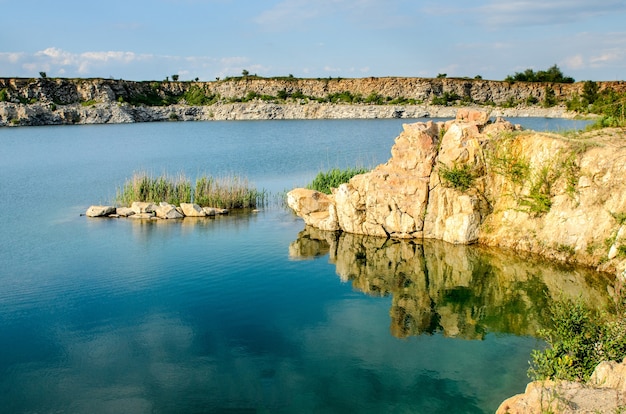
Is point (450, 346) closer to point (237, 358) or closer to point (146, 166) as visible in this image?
point (237, 358)

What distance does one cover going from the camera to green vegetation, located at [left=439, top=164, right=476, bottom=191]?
61.6ft

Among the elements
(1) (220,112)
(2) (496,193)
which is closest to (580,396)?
(2) (496,193)

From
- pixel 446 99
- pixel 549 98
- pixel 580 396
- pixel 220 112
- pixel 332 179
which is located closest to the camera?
pixel 580 396

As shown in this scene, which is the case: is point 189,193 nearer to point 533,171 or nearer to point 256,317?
point 256,317

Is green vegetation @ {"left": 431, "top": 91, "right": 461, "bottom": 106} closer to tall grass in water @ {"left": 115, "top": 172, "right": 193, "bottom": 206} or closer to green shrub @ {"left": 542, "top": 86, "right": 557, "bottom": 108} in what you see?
green shrub @ {"left": 542, "top": 86, "right": 557, "bottom": 108}

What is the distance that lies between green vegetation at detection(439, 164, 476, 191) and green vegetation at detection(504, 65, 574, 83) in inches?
3751

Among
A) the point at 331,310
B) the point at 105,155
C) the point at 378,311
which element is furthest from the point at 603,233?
the point at 105,155

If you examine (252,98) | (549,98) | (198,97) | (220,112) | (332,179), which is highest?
(198,97)

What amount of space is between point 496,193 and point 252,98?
92.7 meters

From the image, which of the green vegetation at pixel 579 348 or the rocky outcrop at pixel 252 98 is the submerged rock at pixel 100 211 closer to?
the green vegetation at pixel 579 348

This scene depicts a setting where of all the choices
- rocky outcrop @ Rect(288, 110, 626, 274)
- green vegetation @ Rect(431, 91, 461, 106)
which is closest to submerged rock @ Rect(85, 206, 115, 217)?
rocky outcrop @ Rect(288, 110, 626, 274)

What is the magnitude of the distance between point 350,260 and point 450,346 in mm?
6824

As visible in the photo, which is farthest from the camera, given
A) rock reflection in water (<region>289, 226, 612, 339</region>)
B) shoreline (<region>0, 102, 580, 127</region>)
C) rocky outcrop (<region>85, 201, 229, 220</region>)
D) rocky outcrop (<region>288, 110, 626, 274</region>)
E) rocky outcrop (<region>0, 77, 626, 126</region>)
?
rocky outcrop (<region>0, 77, 626, 126</region>)

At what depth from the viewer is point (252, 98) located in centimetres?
10756
